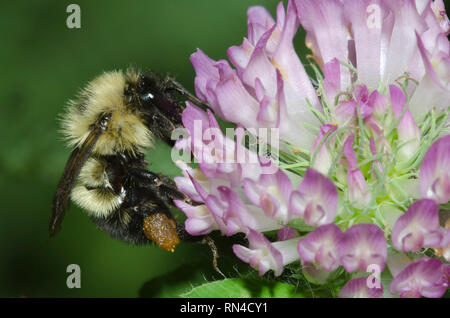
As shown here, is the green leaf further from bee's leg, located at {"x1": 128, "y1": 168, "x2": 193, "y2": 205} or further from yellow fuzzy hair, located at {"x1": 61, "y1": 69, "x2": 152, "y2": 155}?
yellow fuzzy hair, located at {"x1": 61, "y1": 69, "x2": 152, "y2": 155}

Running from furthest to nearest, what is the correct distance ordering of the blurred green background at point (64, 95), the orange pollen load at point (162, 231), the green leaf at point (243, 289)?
the blurred green background at point (64, 95)
the orange pollen load at point (162, 231)
the green leaf at point (243, 289)

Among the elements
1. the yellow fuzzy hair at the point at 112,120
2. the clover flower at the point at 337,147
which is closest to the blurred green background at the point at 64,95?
the yellow fuzzy hair at the point at 112,120

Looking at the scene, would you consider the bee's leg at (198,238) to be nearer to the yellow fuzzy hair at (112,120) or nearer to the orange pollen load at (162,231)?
the orange pollen load at (162,231)

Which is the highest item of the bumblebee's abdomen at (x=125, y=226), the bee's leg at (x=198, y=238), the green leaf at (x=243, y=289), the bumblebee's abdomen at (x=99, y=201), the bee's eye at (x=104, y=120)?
the bee's eye at (x=104, y=120)

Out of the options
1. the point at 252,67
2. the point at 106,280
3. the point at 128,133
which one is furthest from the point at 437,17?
the point at 106,280

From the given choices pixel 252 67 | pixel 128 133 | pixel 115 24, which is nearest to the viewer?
pixel 252 67

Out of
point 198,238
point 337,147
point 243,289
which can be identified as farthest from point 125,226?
point 337,147
